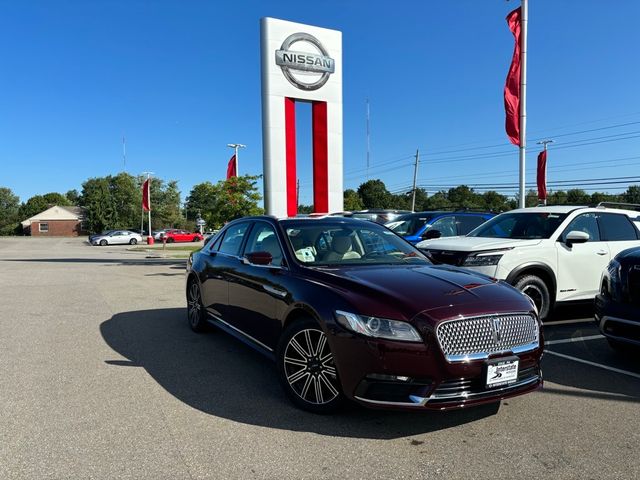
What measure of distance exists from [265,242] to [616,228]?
5.86 metres

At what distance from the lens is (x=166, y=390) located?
14.9ft

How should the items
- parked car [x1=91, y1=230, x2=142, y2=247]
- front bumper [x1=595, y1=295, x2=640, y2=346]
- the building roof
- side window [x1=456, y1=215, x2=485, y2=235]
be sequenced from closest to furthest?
front bumper [x1=595, y1=295, x2=640, y2=346]
side window [x1=456, y1=215, x2=485, y2=235]
parked car [x1=91, y1=230, x2=142, y2=247]
the building roof

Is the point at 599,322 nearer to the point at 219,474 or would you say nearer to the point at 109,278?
the point at 219,474

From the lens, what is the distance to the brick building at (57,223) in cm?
8669

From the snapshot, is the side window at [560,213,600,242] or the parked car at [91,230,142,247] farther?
the parked car at [91,230,142,247]

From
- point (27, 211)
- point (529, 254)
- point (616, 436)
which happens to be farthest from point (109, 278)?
point (27, 211)

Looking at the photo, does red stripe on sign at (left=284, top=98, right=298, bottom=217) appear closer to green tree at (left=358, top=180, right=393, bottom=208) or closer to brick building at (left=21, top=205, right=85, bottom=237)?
brick building at (left=21, top=205, right=85, bottom=237)

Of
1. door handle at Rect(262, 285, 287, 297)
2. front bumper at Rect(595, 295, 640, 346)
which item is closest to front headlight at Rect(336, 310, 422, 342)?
door handle at Rect(262, 285, 287, 297)

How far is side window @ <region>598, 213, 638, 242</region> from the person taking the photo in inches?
307

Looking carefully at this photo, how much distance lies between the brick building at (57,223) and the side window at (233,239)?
294ft

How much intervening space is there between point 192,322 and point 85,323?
6.16 ft

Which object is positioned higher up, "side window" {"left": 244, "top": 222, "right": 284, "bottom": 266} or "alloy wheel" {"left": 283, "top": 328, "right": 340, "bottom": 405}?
"side window" {"left": 244, "top": 222, "right": 284, "bottom": 266}

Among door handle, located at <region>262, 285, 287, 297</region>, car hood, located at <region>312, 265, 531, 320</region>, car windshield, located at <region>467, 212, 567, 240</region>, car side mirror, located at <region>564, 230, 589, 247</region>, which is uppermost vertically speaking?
car windshield, located at <region>467, 212, 567, 240</region>

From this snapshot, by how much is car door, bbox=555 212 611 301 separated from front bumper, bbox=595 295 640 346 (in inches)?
73.1
